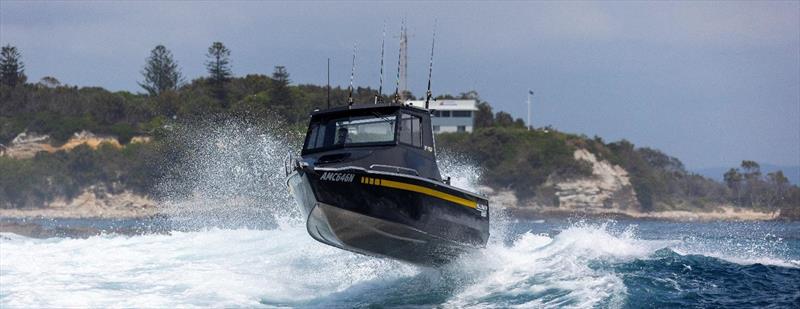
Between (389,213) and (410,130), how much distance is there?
206 cm

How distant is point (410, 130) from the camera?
61.2ft

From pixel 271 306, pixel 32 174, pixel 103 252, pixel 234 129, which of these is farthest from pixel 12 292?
pixel 32 174

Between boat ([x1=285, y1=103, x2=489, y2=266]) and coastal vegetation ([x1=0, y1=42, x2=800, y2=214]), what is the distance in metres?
51.8

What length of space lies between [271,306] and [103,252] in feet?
26.5

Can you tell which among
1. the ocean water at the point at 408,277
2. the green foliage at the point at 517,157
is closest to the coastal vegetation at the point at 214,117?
the green foliage at the point at 517,157

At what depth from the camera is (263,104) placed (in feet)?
288

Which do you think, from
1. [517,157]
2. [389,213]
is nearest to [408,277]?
[389,213]

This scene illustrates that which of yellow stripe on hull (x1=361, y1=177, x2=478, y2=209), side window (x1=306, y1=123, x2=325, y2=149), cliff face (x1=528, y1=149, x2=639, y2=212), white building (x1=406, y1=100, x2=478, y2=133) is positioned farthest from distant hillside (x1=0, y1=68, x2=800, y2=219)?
yellow stripe on hull (x1=361, y1=177, x2=478, y2=209)

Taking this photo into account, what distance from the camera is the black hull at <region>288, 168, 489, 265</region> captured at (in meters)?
17.1

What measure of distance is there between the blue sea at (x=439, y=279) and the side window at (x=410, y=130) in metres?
2.37

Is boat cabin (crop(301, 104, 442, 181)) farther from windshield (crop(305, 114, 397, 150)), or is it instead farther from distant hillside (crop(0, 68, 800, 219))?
distant hillside (crop(0, 68, 800, 219))

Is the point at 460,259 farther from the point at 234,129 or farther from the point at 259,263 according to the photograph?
the point at 234,129

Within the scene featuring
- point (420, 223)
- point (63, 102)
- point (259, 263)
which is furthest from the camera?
point (63, 102)

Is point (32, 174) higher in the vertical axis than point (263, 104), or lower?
lower
